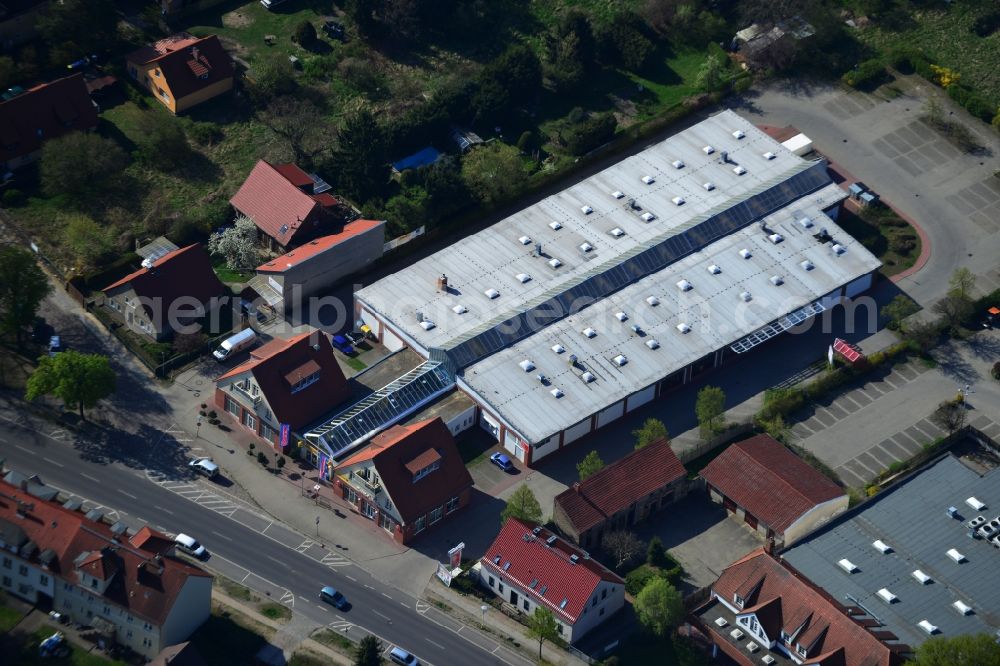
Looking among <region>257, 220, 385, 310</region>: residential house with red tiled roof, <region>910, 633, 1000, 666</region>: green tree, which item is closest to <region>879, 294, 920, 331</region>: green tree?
<region>910, 633, 1000, 666</region>: green tree

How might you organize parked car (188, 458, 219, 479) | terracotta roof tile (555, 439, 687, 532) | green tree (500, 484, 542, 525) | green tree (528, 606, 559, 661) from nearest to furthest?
green tree (528, 606, 559, 661), green tree (500, 484, 542, 525), terracotta roof tile (555, 439, 687, 532), parked car (188, 458, 219, 479)

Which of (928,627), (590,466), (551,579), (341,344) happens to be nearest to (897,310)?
(590,466)

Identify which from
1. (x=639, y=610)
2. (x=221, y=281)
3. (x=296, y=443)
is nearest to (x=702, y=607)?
(x=639, y=610)

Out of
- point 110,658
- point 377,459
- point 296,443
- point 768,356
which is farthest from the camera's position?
point 768,356

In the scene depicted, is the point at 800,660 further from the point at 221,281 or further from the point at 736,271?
the point at 221,281

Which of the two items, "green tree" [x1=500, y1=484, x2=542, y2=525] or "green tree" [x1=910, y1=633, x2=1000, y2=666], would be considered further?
"green tree" [x1=500, y1=484, x2=542, y2=525]

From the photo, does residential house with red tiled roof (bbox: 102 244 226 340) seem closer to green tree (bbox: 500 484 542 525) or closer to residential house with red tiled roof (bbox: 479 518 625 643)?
green tree (bbox: 500 484 542 525)
